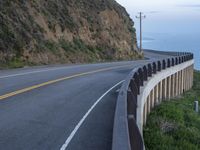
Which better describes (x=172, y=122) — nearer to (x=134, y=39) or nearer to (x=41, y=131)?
(x=41, y=131)

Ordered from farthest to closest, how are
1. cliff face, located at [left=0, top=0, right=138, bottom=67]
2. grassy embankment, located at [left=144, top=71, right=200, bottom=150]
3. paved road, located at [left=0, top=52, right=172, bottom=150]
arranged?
cliff face, located at [left=0, top=0, right=138, bottom=67] → grassy embankment, located at [left=144, top=71, right=200, bottom=150] → paved road, located at [left=0, top=52, right=172, bottom=150]

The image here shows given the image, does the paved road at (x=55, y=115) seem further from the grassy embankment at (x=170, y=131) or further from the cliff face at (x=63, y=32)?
the cliff face at (x=63, y=32)

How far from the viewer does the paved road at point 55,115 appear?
9365mm

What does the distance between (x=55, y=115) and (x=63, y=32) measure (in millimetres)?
31758

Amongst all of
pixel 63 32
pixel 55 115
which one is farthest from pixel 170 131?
pixel 63 32

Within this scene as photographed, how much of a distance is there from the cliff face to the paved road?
42.1 feet

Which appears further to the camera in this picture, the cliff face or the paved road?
the cliff face

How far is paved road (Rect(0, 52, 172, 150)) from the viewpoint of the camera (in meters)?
9.36

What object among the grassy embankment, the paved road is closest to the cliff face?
the paved road

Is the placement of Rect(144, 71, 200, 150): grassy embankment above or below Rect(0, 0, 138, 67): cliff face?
below

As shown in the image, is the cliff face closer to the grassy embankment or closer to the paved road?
the paved road

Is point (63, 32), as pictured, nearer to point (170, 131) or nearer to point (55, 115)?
point (170, 131)

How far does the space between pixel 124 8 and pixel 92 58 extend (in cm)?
2620

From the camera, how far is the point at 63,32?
43.4m
